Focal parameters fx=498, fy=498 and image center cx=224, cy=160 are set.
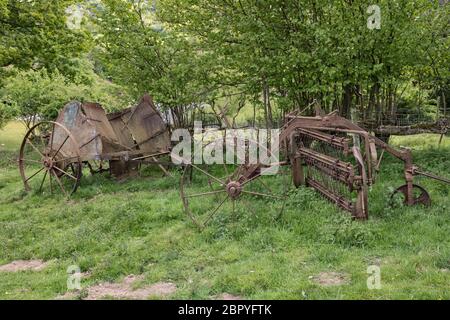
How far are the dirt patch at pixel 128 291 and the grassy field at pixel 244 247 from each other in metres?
0.14

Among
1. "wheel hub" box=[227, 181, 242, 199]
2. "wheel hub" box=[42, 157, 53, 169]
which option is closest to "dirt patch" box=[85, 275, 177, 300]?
"wheel hub" box=[227, 181, 242, 199]

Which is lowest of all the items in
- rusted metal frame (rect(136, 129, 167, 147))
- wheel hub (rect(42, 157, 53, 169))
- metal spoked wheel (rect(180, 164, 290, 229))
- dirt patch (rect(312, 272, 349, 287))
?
dirt patch (rect(312, 272, 349, 287))

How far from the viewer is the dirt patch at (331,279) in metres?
6.41

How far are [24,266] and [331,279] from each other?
5.26 m

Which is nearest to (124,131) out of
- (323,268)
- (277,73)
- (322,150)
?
(277,73)

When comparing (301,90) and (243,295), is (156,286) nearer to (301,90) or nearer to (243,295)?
(243,295)

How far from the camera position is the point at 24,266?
8.57 metres

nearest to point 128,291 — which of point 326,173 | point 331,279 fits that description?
point 331,279

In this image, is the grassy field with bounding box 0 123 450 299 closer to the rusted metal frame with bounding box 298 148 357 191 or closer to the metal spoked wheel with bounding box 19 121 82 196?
the rusted metal frame with bounding box 298 148 357 191

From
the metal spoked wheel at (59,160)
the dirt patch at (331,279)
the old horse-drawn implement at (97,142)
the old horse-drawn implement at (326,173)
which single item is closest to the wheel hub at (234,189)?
the old horse-drawn implement at (326,173)

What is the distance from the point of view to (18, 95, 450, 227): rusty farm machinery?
8953mm

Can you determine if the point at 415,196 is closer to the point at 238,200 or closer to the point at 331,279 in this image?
the point at 238,200

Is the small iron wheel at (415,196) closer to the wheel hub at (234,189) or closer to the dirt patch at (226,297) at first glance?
the wheel hub at (234,189)

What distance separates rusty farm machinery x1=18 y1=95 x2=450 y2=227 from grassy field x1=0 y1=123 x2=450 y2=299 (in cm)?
36
